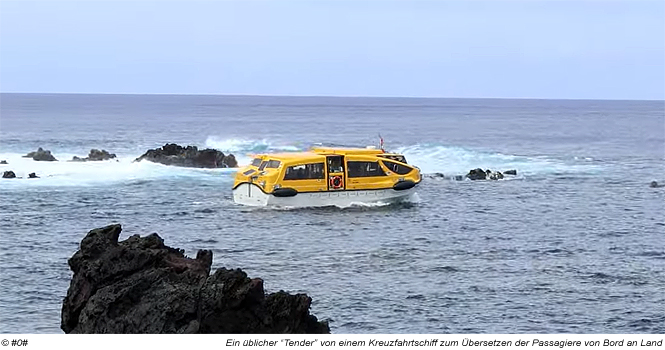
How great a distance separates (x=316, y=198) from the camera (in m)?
43.9

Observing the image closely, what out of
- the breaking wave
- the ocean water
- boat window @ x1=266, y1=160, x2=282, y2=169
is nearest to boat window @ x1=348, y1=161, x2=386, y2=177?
the ocean water

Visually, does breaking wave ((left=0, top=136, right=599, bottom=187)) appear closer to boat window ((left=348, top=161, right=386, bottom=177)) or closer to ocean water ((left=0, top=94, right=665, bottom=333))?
ocean water ((left=0, top=94, right=665, bottom=333))

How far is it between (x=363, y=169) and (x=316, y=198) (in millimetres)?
2527

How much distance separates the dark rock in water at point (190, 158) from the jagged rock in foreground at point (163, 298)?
139 ft

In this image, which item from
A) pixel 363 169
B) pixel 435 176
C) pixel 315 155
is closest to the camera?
pixel 315 155

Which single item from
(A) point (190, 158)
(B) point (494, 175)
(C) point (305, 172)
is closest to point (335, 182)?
(C) point (305, 172)

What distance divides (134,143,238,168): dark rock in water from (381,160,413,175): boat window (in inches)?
806

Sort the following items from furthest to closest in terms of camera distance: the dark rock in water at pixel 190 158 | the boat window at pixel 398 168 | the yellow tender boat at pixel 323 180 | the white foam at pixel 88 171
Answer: the dark rock in water at pixel 190 158 < the white foam at pixel 88 171 < the boat window at pixel 398 168 < the yellow tender boat at pixel 323 180

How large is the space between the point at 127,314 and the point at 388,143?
288 ft

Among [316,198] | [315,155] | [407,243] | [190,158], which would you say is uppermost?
[315,155]

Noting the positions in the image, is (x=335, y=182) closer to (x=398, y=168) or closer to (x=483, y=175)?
(x=398, y=168)

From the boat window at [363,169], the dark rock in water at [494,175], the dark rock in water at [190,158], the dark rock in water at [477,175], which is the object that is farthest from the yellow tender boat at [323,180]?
the dark rock in water at [190,158]

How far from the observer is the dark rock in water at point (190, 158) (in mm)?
63312

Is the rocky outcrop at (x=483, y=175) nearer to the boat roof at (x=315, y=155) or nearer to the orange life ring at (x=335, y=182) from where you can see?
the boat roof at (x=315, y=155)
